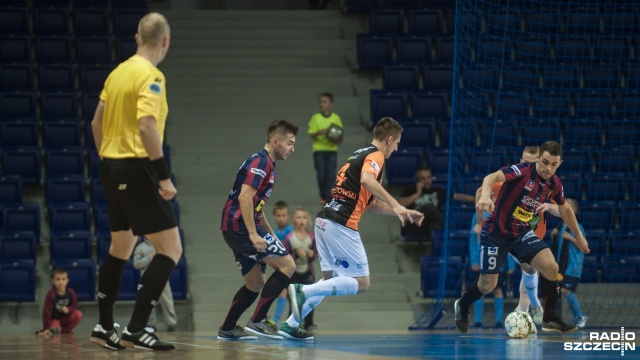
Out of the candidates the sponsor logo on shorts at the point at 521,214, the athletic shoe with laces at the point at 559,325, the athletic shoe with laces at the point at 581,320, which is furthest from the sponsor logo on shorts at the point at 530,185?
the athletic shoe with laces at the point at 581,320

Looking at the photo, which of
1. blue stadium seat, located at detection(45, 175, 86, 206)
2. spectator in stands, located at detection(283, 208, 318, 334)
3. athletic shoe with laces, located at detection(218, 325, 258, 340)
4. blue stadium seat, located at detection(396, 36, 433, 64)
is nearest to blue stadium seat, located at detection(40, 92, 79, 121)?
blue stadium seat, located at detection(45, 175, 86, 206)

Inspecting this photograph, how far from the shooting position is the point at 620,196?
55.9 feet

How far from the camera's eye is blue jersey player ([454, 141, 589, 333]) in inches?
431

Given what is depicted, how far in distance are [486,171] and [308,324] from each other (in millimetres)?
4865

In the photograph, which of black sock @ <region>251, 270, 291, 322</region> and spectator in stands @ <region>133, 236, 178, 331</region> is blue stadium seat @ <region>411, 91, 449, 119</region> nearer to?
spectator in stands @ <region>133, 236, 178, 331</region>

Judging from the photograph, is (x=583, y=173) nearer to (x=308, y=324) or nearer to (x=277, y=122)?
(x=308, y=324)

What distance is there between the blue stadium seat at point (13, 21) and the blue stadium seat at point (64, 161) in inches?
142

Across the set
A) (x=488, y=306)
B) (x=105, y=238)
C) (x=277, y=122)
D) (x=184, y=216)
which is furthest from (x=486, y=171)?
(x=277, y=122)

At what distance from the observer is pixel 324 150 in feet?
54.3

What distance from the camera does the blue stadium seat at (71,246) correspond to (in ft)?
49.7

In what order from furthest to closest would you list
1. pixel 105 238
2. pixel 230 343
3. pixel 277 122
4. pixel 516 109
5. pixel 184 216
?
pixel 516 109
pixel 184 216
pixel 105 238
pixel 277 122
pixel 230 343

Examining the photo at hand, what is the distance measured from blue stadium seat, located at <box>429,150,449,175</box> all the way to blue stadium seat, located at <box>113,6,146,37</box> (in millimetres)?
6125

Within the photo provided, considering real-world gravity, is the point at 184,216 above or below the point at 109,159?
below

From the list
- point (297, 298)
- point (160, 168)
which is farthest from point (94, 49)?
point (160, 168)
